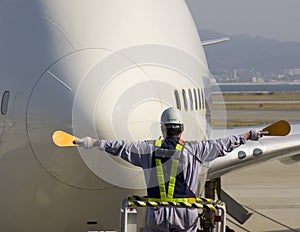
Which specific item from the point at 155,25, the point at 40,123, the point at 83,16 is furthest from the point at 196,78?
the point at 40,123

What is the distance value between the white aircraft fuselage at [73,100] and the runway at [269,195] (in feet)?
27.0

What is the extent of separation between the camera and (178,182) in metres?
7.65

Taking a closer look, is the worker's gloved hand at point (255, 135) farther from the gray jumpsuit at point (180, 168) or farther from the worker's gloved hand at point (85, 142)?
the worker's gloved hand at point (85, 142)

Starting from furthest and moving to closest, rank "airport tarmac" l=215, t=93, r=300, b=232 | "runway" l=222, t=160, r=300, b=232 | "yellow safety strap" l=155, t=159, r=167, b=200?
"runway" l=222, t=160, r=300, b=232, "airport tarmac" l=215, t=93, r=300, b=232, "yellow safety strap" l=155, t=159, r=167, b=200

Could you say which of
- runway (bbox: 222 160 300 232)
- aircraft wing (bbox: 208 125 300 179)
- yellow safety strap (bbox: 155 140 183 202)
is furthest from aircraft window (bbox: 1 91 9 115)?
runway (bbox: 222 160 300 232)

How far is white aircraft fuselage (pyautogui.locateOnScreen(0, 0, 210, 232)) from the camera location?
26.3 feet

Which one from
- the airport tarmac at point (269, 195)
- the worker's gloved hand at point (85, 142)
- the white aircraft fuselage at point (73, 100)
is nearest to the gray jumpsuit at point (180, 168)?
the worker's gloved hand at point (85, 142)

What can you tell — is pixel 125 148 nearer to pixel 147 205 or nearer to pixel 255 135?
pixel 147 205

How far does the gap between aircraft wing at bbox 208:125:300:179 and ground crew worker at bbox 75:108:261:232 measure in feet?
Answer: 13.0

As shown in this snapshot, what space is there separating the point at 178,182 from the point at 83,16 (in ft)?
7.30

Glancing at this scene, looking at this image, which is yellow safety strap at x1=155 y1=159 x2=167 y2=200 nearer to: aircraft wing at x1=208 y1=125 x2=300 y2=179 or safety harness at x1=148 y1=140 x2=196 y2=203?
safety harness at x1=148 y1=140 x2=196 y2=203

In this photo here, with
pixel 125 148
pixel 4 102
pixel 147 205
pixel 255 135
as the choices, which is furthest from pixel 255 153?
pixel 125 148

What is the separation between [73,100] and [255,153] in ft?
17.5

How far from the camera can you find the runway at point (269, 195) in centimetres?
1711
